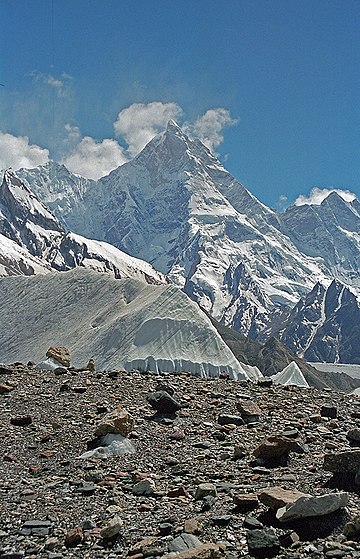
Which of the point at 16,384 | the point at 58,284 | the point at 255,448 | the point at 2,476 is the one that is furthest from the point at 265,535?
the point at 58,284

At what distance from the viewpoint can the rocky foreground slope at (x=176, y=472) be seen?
9258mm

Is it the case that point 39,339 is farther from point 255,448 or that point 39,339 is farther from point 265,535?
point 265,535

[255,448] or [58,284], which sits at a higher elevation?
[58,284]

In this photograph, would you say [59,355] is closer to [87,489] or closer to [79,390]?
[79,390]

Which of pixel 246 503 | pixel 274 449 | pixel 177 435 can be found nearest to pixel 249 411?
pixel 177 435

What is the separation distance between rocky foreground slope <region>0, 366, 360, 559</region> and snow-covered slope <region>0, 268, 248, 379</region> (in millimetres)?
35674

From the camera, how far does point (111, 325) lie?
2424 inches

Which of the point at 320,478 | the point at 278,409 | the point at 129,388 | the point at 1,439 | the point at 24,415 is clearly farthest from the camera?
the point at 129,388

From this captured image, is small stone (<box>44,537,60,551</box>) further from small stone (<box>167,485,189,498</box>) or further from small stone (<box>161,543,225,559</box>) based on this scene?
small stone (<box>167,485,189,498</box>)

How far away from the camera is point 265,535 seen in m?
8.99

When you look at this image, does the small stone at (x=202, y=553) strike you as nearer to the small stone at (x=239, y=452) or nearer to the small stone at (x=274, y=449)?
A: the small stone at (x=274, y=449)

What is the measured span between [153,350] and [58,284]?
22884mm

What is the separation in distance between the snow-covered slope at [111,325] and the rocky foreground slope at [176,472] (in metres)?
35.7

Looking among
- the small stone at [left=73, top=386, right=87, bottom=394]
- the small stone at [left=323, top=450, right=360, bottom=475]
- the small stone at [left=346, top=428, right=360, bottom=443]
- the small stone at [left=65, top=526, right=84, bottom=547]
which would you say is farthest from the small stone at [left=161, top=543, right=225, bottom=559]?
the small stone at [left=73, top=386, right=87, bottom=394]
